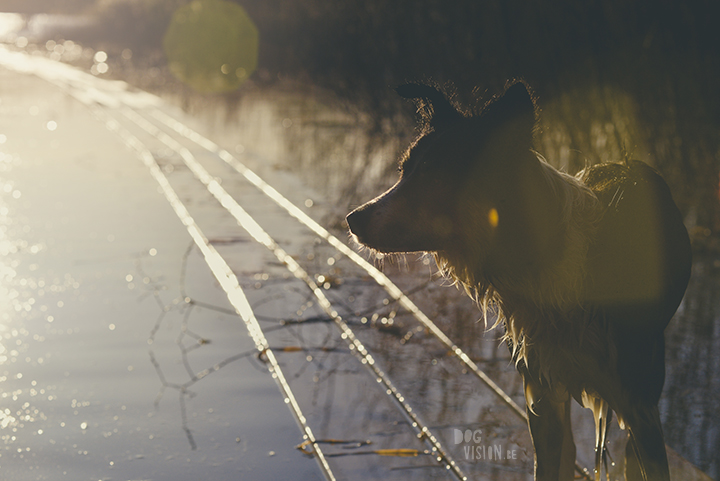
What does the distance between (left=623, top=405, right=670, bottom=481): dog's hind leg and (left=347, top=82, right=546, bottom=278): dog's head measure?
2.75ft

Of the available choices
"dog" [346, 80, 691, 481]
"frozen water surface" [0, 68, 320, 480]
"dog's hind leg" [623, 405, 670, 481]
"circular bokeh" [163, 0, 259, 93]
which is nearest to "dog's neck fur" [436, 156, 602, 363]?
"dog" [346, 80, 691, 481]

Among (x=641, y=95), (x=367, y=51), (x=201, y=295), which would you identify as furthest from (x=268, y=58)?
(x=201, y=295)

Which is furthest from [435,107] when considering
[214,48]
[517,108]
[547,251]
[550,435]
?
[214,48]

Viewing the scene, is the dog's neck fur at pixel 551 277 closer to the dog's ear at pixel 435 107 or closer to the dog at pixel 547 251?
the dog at pixel 547 251

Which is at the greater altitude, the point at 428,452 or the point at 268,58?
the point at 268,58

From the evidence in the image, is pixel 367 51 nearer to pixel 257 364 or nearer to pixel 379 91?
pixel 379 91

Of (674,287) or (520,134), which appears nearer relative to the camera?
(520,134)

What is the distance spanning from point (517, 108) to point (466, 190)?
1.08ft

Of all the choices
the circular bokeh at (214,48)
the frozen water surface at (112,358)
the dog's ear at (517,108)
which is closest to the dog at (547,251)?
the dog's ear at (517,108)

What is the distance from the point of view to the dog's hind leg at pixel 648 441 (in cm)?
356

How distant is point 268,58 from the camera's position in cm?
3038

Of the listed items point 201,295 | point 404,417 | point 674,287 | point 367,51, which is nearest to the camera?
point 674,287

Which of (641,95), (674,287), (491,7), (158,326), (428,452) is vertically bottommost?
(428,452)

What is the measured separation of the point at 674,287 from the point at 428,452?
1488 mm
